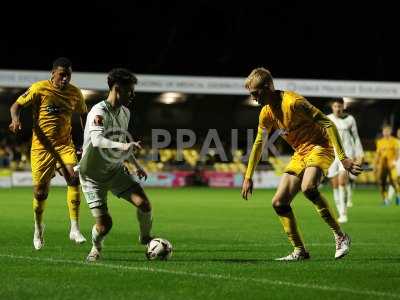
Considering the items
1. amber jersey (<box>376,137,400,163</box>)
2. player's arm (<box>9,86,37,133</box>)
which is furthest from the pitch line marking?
amber jersey (<box>376,137,400,163</box>)

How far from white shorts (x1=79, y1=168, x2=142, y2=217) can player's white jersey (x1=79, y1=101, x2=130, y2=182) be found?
6 cm

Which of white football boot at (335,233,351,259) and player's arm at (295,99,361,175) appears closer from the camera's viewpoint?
player's arm at (295,99,361,175)

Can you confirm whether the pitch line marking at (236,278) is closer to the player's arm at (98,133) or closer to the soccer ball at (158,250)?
the soccer ball at (158,250)

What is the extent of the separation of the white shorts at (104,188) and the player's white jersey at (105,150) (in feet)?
0.19

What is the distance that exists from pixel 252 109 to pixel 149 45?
766 centimetres

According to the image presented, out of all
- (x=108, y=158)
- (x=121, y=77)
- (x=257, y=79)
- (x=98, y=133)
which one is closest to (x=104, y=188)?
(x=108, y=158)

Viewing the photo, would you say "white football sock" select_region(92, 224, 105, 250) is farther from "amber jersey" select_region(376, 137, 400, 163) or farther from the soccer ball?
"amber jersey" select_region(376, 137, 400, 163)

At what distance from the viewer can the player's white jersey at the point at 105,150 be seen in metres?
9.23

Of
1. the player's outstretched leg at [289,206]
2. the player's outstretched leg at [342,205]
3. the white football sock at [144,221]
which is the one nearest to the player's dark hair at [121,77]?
the white football sock at [144,221]

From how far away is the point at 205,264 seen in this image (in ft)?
31.1

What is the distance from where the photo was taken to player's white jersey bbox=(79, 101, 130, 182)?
364 inches

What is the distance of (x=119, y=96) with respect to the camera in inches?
363

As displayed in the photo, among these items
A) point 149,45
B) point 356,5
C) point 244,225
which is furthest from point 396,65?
point 244,225

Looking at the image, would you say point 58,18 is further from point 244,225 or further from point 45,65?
point 244,225
